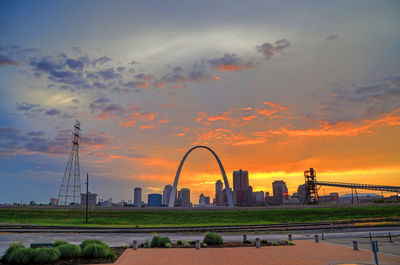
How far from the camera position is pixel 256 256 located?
1766 cm

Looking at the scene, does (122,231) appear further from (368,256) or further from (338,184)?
(338,184)

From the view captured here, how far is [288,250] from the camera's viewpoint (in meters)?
20.0

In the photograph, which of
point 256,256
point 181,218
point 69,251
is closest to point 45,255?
point 69,251

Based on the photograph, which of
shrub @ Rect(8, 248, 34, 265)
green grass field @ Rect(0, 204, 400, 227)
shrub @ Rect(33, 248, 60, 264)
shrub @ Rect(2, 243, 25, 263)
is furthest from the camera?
green grass field @ Rect(0, 204, 400, 227)

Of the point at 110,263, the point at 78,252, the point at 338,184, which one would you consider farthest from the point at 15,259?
the point at 338,184

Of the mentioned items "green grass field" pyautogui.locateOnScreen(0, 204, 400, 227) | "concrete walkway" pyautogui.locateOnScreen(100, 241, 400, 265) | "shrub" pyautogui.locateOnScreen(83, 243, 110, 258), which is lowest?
"green grass field" pyautogui.locateOnScreen(0, 204, 400, 227)

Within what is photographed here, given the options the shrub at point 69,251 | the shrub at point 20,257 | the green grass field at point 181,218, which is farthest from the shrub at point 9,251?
the green grass field at point 181,218

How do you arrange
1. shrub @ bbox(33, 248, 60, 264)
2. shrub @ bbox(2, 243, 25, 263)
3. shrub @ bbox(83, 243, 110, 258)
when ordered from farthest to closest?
1. shrub @ bbox(83, 243, 110, 258)
2. shrub @ bbox(2, 243, 25, 263)
3. shrub @ bbox(33, 248, 60, 264)

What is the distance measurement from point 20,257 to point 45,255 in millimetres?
1171

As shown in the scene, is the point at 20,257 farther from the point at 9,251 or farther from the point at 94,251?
the point at 94,251

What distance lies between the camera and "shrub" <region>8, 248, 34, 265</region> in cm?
1512

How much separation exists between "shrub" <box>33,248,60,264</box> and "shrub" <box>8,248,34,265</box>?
0.28m

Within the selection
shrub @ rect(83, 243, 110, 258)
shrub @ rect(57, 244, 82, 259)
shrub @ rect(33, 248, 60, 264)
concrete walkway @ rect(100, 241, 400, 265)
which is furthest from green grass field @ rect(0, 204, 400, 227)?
shrub @ rect(33, 248, 60, 264)

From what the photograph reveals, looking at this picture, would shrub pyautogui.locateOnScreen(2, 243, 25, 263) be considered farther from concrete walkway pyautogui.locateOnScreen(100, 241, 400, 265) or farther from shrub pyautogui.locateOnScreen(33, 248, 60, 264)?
concrete walkway pyautogui.locateOnScreen(100, 241, 400, 265)
